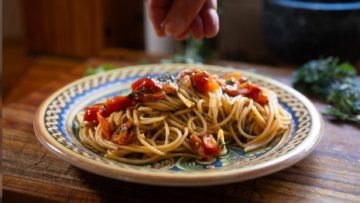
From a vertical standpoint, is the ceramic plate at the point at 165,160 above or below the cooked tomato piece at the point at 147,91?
below

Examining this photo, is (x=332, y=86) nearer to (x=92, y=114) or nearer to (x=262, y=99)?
(x=262, y=99)

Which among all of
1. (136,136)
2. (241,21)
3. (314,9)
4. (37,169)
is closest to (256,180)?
(136,136)

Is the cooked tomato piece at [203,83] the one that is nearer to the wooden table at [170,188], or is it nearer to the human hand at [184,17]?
the human hand at [184,17]

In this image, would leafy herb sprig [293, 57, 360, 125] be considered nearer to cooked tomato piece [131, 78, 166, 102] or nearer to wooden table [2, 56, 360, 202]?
wooden table [2, 56, 360, 202]

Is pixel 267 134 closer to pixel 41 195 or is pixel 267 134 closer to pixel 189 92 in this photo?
pixel 189 92

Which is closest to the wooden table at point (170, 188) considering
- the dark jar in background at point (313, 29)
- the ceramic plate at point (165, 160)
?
the ceramic plate at point (165, 160)

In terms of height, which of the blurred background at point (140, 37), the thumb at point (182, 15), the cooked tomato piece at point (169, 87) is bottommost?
the blurred background at point (140, 37)

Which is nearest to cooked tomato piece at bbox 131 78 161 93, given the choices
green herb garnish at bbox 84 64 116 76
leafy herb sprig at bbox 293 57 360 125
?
green herb garnish at bbox 84 64 116 76
